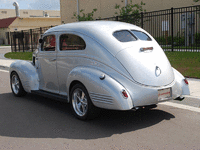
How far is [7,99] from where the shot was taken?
762 cm

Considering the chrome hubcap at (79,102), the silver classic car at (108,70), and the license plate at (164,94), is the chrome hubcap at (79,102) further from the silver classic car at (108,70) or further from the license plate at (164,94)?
the license plate at (164,94)

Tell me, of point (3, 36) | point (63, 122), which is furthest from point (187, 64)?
point (3, 36)

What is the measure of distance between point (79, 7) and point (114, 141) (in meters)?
31.7

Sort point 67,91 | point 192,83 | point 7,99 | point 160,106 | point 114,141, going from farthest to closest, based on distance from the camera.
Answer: point 192,83, point 7,99, point 160,106, point 67,91, point 114,141

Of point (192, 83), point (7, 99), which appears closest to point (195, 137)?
point (192, 83)

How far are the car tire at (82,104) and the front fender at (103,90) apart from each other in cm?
15

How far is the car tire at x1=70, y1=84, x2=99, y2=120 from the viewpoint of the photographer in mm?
5177

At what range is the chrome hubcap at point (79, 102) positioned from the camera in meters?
5.39

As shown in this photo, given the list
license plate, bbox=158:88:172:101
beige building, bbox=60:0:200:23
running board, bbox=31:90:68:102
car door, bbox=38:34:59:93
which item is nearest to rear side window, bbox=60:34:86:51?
car door, bbox=38:34:59:93

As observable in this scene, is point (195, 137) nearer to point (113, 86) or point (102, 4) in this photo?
point (113, 86)

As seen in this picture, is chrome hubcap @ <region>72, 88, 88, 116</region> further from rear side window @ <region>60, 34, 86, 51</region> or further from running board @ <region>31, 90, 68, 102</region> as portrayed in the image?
rear side window @ <region>60, 34, 86, 51</region>

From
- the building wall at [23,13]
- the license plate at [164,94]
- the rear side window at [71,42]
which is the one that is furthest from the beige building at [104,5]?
the building wall at [23,13]

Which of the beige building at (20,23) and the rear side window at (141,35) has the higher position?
the beige building at (20,23)

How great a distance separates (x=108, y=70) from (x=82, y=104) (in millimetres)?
881
